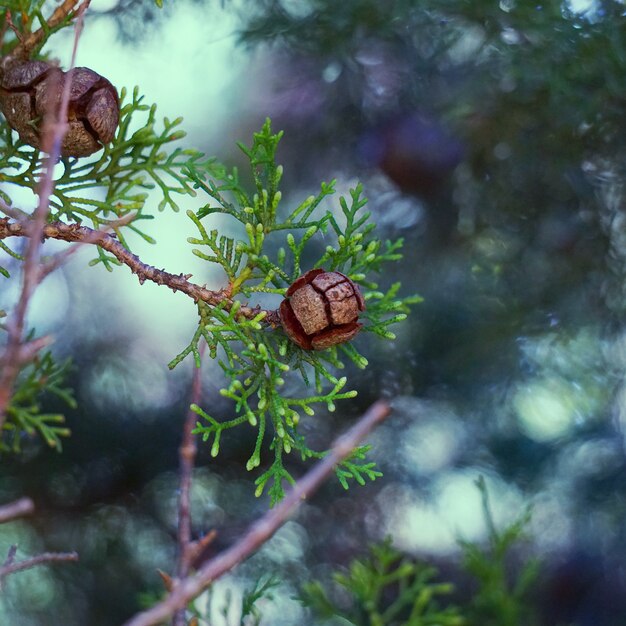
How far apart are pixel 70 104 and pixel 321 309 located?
0.37 m

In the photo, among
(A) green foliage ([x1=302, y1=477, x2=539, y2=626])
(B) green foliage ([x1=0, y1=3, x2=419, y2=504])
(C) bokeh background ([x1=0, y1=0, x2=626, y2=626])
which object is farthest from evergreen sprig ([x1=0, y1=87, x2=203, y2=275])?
(C) bokeh background ([x1=0, y1=0, x2=626, y2=626])

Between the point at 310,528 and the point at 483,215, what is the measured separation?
0.76 meters

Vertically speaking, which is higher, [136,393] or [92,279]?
[92,279]

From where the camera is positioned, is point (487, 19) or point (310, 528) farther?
point (310, 528)

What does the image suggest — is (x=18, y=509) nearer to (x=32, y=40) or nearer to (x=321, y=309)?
(x=321, y=309)

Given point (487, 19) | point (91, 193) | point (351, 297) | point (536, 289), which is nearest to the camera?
point (351, 297)

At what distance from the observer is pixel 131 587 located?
148 cm

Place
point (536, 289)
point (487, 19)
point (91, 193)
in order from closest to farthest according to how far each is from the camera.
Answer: point (487, 19), point (536, 289), point (91, 193)

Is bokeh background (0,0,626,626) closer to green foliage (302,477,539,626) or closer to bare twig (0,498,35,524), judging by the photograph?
green foliage (302,477,539,626)

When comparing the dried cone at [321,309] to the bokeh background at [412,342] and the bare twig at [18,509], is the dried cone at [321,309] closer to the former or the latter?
the bare twig at [18,509]

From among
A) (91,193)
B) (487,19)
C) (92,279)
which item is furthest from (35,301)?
(487,19)

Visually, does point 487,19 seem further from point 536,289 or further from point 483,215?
point 536,289

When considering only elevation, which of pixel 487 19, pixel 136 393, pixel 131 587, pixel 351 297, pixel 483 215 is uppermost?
pixel 487 19

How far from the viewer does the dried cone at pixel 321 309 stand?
84 centimetres
